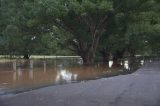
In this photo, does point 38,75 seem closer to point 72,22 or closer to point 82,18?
point 72,22

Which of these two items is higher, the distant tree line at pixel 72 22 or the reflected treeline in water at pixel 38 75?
the distant tree line at pixel 72 22

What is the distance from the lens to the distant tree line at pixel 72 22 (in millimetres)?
37438

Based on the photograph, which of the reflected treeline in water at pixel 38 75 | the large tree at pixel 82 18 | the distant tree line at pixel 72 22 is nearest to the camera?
the reflected treeline in water at pixel 38 75

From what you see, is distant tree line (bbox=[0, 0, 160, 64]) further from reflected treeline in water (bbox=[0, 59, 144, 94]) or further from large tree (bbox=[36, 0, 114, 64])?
reflected treeline in water (bbox=[0, 59, 144, 94])

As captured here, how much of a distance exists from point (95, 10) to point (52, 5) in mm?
4246

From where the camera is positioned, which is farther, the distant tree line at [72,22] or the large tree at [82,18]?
the distant tree line at [72,22]

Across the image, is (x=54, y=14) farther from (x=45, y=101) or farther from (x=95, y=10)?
(x=45, y=101)

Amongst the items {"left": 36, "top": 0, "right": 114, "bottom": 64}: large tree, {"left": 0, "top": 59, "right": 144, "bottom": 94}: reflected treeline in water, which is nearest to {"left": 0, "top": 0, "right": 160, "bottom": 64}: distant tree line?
{"left": 36, "top": 0, "right": 114, "bottom": 64}: large tree

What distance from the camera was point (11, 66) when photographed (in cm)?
3562

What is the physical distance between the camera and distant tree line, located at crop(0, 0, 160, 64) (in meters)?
37.4

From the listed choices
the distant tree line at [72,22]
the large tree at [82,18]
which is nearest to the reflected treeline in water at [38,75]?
the distant tree line at [72,22]

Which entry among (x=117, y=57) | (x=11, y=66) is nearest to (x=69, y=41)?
(x=11, y=66)

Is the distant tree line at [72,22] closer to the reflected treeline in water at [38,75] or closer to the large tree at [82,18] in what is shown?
the large tree at [82,18]

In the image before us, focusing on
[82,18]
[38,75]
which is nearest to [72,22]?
[82,18]
